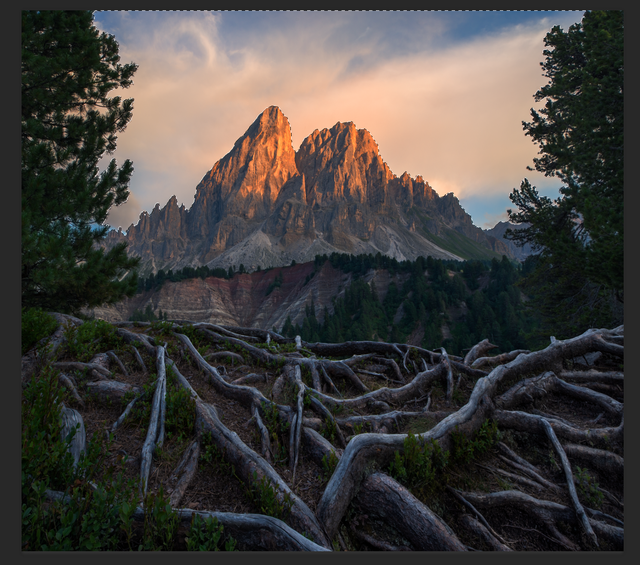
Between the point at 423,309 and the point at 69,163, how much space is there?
107 m

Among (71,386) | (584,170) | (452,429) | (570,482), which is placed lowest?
(570,482)

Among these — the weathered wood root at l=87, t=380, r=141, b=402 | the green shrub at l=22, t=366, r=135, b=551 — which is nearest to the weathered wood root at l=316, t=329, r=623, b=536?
the green shrub at l=22, t=366, r=135, b=551

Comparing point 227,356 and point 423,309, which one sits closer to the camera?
point 227,356

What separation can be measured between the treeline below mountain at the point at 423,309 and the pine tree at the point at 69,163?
8653 centimetres

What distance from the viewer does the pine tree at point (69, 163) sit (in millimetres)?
9484

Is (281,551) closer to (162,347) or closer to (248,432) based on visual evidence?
(248,432)

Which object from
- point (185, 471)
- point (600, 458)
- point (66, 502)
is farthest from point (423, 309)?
point (66, 502)

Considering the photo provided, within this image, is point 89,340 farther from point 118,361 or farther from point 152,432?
point 152,432

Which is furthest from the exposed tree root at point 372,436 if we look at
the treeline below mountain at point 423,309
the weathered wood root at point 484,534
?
the treeline below mountain at point 423,309

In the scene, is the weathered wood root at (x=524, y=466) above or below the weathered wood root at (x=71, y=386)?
below

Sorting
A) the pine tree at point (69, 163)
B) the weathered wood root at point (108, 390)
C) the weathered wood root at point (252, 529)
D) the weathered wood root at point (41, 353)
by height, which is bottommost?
the weathered wood root at point (252, 529)

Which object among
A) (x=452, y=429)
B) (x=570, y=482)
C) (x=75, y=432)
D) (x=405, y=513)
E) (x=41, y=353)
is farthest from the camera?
(x=41, y=353)

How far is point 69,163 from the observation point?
11.1m

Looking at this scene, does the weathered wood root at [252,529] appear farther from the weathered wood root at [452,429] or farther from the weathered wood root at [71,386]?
the weathered wood root at [71,386]
